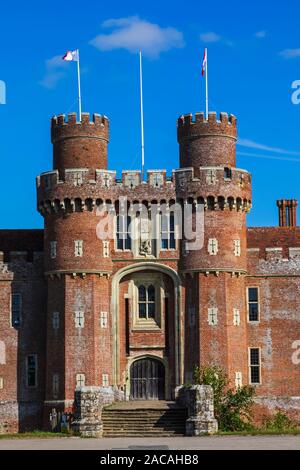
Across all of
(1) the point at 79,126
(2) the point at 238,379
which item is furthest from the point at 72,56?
(2) the point at 238,379

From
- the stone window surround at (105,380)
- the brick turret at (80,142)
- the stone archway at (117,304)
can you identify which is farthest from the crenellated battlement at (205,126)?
the stone window surround at (105,380)

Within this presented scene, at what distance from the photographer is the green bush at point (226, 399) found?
173 feet

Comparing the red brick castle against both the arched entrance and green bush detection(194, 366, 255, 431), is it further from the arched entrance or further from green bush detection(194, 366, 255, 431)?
green bush detection(194, 366, 255, 431)

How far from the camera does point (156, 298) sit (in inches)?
2315

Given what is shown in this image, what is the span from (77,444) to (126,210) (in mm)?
17840

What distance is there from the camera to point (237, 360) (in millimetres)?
57281

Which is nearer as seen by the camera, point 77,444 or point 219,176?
point 77,444

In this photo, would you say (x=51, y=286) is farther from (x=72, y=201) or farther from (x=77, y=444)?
(x=77, y=444)

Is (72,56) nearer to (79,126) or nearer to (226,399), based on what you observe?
(79,126)

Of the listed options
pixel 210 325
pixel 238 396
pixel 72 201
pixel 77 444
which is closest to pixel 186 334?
pixel 210 325

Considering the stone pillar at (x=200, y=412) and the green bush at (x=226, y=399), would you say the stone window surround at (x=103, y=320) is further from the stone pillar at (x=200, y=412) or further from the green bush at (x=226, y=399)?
the stone pillar at (x=200, y=412)

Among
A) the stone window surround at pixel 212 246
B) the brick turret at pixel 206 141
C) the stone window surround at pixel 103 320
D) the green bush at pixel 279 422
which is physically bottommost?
the green bush at pixel 279 422

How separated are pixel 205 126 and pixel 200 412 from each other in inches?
660

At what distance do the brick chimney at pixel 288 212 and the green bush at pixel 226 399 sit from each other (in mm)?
13913
